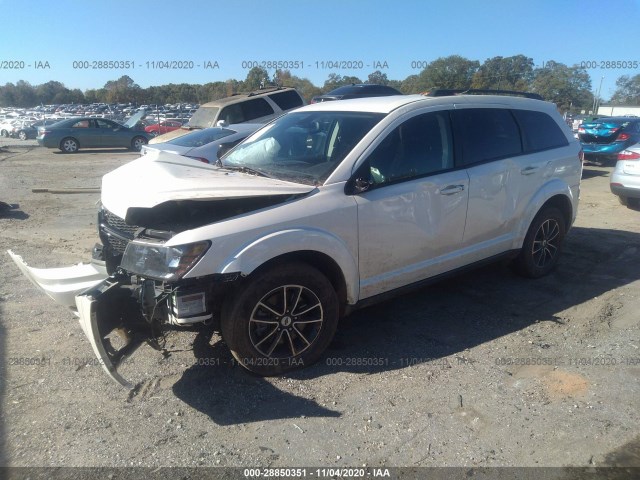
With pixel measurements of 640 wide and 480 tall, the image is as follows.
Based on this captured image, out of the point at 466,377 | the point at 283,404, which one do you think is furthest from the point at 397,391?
the point at 283,404

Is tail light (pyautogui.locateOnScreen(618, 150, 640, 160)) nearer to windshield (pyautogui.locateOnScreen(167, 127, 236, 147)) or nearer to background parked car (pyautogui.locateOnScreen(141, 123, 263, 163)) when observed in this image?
background parked car (pyautogui.locateOnScreen(141, 123, 263, 163))

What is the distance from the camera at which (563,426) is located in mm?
3107

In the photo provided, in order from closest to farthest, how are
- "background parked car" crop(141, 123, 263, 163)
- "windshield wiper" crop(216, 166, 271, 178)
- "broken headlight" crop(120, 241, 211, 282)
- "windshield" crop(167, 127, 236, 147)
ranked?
"broken headlight" crop(120, 241, 211, 282) < "windshield wiper" crop(216, 166, 271, 178) < "background parked car" crop(141, 123, 263, 163) < "windshield" crop(167, 127, 236, 147)

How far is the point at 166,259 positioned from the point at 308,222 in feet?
3.19

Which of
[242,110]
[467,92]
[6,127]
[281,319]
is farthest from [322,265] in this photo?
[6,127]

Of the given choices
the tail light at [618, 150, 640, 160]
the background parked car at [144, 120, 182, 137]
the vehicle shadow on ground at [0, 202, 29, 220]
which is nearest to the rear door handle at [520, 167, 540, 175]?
the tail light at [618, 150, 640, 160]

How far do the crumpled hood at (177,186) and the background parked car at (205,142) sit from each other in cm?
427

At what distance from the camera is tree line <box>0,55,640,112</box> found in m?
27.5

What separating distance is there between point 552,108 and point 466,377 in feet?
11.3

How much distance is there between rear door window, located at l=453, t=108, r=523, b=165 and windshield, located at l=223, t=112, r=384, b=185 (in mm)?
926

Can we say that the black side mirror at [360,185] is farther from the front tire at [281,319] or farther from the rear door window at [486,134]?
the rear door window at [486,134]

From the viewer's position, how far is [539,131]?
5328 mm

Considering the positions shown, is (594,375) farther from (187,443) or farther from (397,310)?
(187,443)

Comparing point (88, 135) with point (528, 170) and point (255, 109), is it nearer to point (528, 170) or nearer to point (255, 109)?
point (255, 109)
